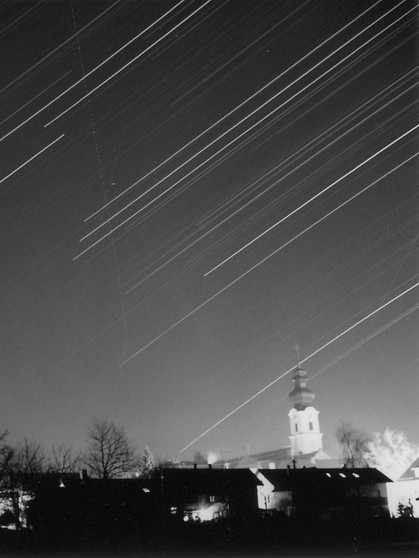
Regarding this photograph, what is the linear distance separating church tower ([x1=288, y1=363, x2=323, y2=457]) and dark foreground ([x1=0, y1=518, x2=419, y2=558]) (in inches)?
3062

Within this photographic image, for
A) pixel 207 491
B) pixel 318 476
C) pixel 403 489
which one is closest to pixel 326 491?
pixel 318 476

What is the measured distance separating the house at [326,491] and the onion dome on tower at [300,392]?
154ft

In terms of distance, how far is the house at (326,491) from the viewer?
57.8 m

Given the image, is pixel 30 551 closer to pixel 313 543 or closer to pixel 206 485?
pixel 313 543

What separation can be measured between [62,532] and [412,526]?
2024 cm

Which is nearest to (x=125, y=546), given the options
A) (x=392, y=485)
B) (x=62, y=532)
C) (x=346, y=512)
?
(x=62, y=532)

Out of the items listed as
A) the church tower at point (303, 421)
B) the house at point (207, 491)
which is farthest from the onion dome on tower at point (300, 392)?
the house at point (207, 491)

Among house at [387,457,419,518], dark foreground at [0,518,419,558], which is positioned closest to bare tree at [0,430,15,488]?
dark foreground at [0,518,419,558]

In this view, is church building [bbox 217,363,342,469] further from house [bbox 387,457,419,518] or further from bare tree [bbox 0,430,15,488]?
bare tree [bbox 0,430,15,488]

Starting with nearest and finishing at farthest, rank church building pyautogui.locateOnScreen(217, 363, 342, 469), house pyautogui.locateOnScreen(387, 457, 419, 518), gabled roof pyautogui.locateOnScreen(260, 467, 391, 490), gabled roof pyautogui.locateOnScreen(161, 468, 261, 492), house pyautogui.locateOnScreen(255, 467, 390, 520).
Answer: gabled roof pyautogui.locateOnScreen(161, 468, 261, 492)
house pyautogui.locateOnScreen(255, 467, 390, 520)
gabled roof pyautogui.locateOnScreen(260, 467, 391, 490)
house pyautogui.locateOnScreen(387, 457, 419, 518)
church building pyautogui.locateOnScreen(217, 363, 342, 469)

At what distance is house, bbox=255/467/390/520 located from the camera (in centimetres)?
5775

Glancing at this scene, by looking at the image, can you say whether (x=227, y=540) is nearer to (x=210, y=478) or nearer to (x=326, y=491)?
(x=210, y=478)

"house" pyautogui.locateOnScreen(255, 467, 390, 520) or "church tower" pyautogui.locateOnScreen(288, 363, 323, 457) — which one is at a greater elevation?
"church tower" pyautogui.locateOnScreen(288, 363, 323, 457)

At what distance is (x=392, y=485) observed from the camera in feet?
262
